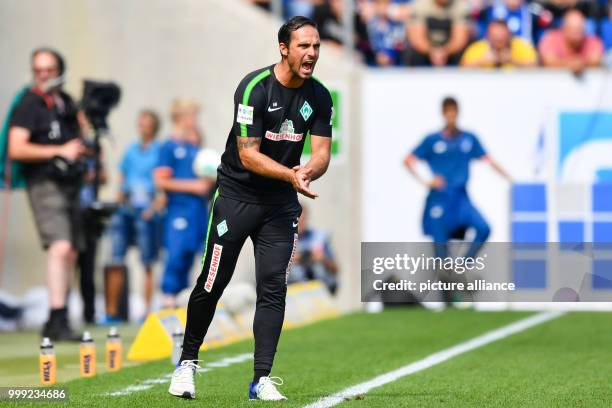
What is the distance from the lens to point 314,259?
17.6 m

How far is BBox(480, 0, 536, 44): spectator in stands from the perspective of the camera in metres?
18.4

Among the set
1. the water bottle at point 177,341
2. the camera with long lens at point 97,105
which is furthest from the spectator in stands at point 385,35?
the water bottle at point 177,341

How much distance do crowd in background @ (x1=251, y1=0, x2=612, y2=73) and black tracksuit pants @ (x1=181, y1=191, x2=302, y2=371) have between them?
34.9 ft

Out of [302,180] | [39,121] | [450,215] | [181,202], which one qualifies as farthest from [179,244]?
[302,180]

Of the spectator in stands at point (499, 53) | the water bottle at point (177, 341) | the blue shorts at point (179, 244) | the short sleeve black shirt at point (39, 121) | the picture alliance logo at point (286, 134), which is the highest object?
the spectator in stands at point (499, 53)

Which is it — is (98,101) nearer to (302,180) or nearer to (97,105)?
(97,105)

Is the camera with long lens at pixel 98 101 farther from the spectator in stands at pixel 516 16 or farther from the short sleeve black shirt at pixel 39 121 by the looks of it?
the spectator in stands at pixel 516 16

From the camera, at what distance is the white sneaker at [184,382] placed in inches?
304

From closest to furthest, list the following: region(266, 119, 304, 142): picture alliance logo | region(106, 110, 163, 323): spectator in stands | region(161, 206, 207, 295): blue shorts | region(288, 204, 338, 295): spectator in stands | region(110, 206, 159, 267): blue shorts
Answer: region(266, 119, 304, 142): picture alliance logo < region(161, 206, 207, 295): blue shorts < region(110, 206, 159, 267): blue shorts < region(106, 110, 163, 323): spectator in stands < region(288, 204, 338, 295): spectator in stands

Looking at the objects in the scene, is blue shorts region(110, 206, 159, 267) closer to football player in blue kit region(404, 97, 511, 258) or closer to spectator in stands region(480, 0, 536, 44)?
football player in blue kit region(404, 97, 511, 258)

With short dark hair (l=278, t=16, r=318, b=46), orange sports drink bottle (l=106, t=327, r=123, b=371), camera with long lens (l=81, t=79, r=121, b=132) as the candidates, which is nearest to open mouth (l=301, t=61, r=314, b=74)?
short dark hair (l=278, t=16, r=318, b=46)

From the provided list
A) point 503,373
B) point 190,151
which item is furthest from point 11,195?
point 503,373

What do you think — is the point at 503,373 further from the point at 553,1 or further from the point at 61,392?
the point at 553,1

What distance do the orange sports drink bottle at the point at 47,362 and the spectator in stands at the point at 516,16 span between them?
10684mm
